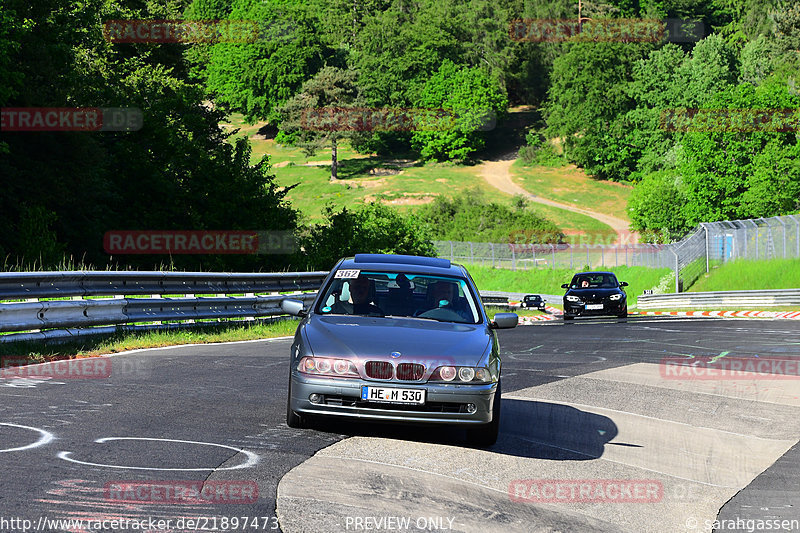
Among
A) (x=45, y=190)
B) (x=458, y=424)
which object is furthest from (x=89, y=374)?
(x=45, y=190)

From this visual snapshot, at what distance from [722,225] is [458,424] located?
47659 millimetres

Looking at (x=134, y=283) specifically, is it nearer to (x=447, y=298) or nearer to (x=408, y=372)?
(x=447, y=298)

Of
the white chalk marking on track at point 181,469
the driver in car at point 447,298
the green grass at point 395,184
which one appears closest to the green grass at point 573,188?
the green grass at point 395,184

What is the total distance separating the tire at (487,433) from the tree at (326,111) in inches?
4252

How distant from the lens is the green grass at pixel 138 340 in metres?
12.9

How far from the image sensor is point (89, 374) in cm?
1134

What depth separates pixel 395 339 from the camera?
816 cm

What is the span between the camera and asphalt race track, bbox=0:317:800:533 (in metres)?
5.78

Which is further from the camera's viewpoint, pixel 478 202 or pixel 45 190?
pixel 478 202

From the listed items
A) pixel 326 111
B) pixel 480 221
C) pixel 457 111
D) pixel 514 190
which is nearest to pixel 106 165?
pixel 480 221

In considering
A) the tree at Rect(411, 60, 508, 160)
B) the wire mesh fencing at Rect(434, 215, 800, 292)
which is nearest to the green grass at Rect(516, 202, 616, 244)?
the wire mesh fencing at Rect(434, 215, 800, 292)

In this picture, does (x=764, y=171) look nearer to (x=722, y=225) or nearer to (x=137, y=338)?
(x=722, y=225)

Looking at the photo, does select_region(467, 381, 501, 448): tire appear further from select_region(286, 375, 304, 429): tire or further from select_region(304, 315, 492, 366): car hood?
select_region(286, 375, 304, 429): tire

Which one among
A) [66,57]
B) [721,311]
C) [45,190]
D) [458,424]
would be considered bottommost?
[721,311]
